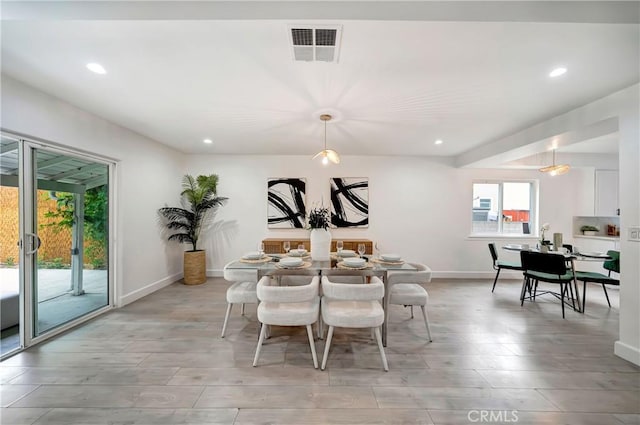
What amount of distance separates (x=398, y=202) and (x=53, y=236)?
17.1ft

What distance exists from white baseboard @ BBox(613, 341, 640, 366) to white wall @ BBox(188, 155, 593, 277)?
2810 millimetres

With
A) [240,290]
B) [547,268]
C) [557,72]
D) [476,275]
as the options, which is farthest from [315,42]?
[476,275]

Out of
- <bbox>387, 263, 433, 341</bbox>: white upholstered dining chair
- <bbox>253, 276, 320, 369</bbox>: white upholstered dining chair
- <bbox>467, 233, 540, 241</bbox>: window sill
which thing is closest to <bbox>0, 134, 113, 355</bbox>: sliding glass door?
<bbox>253, 276, 320, 369</bbox>: white upholstered dining chair

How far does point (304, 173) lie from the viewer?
5.22 m

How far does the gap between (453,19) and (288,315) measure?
2.36 meters

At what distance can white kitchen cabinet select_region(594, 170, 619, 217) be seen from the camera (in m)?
5.10

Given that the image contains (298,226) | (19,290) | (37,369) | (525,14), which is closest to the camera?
(525,14)

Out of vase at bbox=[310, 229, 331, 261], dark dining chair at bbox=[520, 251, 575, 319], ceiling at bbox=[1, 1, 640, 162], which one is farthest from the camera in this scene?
dark dining chair at bbox=[520, 251, 575, 319]

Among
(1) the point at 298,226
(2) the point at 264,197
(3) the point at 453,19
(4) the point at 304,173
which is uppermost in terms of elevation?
(3) the point at 453,19

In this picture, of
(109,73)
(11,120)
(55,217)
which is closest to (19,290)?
(55,217)

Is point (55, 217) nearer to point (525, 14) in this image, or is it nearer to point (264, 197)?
point (264, 197)

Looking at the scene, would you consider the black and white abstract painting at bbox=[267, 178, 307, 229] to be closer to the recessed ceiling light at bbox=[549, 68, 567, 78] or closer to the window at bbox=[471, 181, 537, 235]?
the window at bbox=[471, 181, 537, 235]

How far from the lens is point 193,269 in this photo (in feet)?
15.2

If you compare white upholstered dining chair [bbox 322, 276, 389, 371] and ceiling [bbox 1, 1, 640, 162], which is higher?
ceiling [bbox 1, 1, 640, 162]
